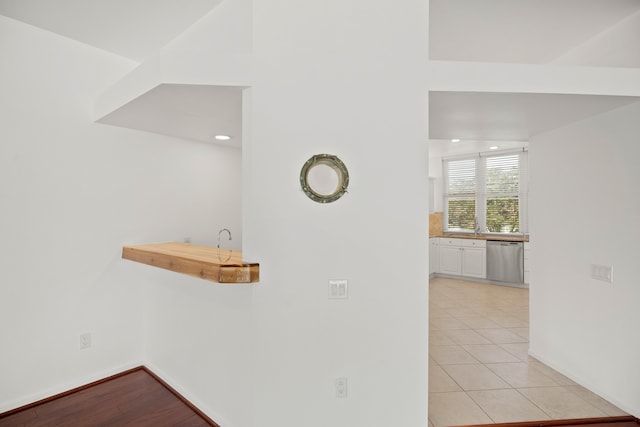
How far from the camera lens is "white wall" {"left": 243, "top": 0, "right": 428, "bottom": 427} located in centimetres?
185

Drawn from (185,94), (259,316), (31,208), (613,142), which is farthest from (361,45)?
(31,208)

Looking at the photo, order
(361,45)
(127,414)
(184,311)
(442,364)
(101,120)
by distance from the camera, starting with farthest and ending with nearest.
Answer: (442,364)
(101,120)
(184,311)
(127,414)
(361,45)

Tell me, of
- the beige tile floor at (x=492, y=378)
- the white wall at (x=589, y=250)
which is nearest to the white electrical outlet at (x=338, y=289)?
the beige tile floor at (x=492, y=378)

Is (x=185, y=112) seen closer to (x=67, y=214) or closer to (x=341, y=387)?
(x=67, y=214)

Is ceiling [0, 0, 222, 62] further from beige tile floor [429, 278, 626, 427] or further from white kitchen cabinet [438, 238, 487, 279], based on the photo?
white kitchen cabinet [438, 238, 487, 279]

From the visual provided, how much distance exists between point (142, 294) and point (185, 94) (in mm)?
2086

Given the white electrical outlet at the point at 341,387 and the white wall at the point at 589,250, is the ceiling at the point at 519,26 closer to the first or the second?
the white wall at the point at 589,250

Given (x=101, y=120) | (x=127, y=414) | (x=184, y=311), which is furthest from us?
(x=101, y=120)

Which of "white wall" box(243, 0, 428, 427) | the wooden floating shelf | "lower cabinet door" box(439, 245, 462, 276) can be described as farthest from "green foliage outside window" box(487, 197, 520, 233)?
the wooden floating shelf

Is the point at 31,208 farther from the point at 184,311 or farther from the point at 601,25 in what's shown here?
the point at 601,25

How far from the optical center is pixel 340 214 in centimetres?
188

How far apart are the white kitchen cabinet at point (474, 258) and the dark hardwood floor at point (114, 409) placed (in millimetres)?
5716

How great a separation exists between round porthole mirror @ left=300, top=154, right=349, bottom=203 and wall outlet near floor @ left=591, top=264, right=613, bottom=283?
2285mm

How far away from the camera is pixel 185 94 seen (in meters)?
1.97
